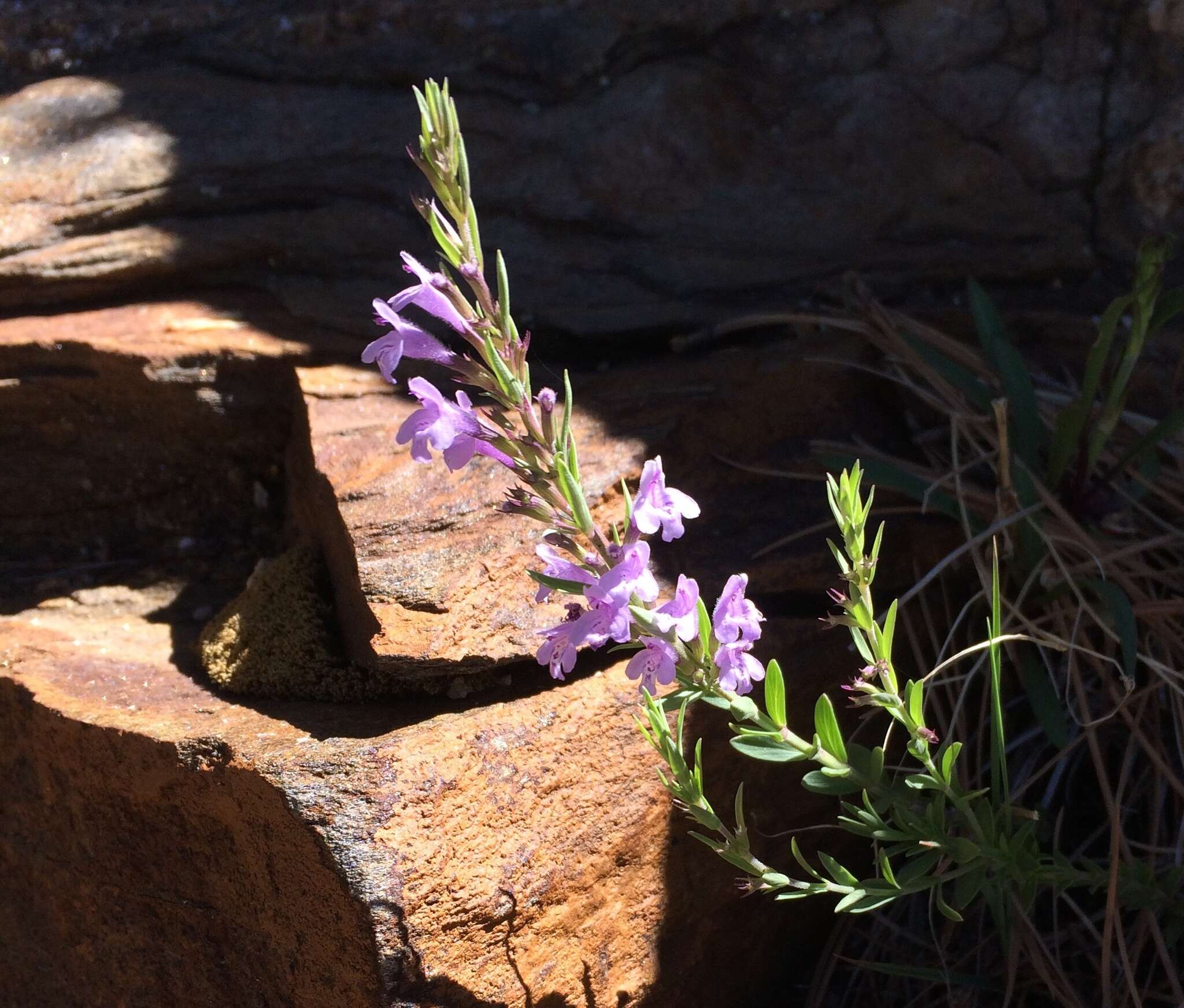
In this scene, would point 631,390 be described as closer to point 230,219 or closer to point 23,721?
point 230,219

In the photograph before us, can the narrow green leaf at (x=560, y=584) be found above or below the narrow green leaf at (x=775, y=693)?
above

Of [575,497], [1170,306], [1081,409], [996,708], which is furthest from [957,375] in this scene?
→ [575,497]

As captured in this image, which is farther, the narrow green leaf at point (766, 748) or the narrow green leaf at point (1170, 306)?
the narrow green leaf at point (1170, 306)

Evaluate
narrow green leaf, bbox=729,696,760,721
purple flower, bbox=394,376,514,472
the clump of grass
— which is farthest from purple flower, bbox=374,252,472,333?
the clump of grass

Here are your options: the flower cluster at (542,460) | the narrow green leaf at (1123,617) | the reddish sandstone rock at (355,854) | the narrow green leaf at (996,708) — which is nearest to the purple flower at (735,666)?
the flower cluster at (542,460)

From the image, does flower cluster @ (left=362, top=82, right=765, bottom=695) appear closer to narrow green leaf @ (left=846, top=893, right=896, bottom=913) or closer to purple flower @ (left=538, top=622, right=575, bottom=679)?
purple flower @ (left=538, top=622, right=575, bottom=679)

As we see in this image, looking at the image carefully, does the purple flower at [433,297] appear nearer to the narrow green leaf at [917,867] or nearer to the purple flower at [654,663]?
the purple flower at [654,663]

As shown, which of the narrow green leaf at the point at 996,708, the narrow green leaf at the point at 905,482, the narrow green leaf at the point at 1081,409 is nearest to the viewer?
the narrow green leaf at the point at 996,708
